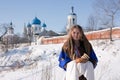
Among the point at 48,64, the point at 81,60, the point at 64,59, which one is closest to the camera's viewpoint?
the point at 81,60

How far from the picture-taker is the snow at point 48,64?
9.19m

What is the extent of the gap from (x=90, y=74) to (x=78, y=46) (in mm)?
419

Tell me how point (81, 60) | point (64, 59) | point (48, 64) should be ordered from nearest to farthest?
1. point (81, 60)
2. point (64, 59)
3. point (48, 64)

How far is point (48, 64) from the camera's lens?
11734 mm

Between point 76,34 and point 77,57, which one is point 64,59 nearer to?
point 77,57

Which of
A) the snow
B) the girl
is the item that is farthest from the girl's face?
the snow

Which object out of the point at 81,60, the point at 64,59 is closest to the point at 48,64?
the point at 64,59

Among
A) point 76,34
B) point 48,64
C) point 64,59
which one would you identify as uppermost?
point 76,34

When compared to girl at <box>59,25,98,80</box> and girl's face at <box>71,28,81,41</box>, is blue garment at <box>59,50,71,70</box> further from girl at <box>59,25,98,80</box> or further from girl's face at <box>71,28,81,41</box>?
girl's face at <box>71,28,81,41</box>

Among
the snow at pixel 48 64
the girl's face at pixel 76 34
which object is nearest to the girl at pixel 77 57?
the girl's face at pixel 76 34

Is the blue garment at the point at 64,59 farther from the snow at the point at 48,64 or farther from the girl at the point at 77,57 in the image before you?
the snow at the point at 48,64

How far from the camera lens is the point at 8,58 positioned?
23250 millimetres

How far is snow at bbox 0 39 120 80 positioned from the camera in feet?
30.1

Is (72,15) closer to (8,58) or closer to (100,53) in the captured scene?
(8,58)
